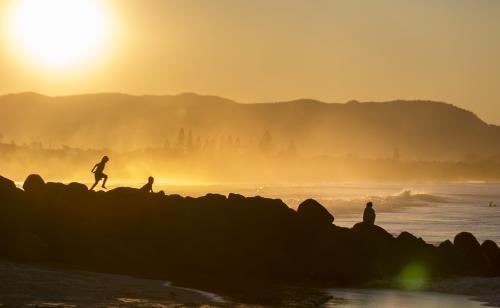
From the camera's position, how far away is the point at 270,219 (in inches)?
1396

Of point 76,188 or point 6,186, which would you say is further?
point 76,188

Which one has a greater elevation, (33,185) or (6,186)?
(33,185)

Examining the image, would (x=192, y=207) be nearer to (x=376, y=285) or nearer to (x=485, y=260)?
(x=376, y=285)

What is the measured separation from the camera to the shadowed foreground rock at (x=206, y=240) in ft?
109

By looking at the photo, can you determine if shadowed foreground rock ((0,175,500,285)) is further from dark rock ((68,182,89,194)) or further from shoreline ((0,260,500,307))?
shoreline ((0,260,500,307))

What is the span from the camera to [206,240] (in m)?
34.5

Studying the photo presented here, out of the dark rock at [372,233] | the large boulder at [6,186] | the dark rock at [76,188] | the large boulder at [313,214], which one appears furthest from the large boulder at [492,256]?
the large boulder at [6,186]

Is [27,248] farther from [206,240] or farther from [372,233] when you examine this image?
[372,233]

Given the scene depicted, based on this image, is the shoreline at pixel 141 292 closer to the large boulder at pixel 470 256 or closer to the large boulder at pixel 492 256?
the large boulder at pixel 470 256

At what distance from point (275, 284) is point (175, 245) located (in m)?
4.62

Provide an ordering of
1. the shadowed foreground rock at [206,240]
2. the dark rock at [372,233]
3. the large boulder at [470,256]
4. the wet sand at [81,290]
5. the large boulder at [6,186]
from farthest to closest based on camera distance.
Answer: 1. the large boulder at [6,186]
2. the dark rock at [372,233]
3. the large boulder at [470,256]
4. the shadowed foreground rock at [206,240]
5. the wet sand at [81,290]

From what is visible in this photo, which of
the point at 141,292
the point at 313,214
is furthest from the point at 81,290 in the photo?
the point at 313,214

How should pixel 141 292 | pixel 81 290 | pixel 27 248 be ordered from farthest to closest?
1. pixel 27 248
2. pixel 141 292
3. pixel 81 290

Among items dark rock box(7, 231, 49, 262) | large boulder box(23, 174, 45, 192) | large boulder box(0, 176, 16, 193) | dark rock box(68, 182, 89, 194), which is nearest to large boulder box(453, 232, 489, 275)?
dark rock box(68, 182, 89, 194)
